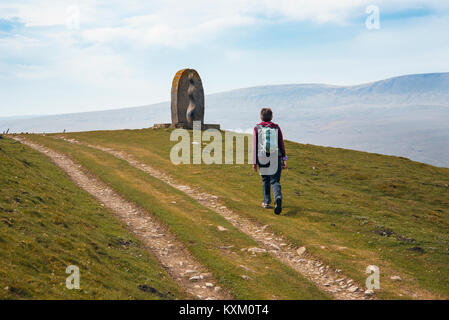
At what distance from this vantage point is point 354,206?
22781mm

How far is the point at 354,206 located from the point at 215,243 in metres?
10.9

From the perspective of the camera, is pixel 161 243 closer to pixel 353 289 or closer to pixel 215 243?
pixel 215 243

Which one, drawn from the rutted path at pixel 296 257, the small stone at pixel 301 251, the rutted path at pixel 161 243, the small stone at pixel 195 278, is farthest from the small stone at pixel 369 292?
the small stone at pixel 195 278

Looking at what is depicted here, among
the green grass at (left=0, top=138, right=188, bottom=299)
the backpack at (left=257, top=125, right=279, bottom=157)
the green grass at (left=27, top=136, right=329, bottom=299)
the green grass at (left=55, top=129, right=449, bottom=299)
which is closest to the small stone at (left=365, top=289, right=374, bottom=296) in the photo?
the green grass at (left=55, top=129, right=449, bottom=299)

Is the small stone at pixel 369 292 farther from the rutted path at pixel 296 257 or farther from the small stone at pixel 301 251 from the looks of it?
the small stone at pixel 301 251

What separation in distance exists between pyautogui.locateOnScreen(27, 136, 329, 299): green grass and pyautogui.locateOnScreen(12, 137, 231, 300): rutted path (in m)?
0.31

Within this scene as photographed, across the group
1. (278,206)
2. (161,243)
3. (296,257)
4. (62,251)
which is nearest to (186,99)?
(278,206)

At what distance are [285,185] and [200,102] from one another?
2746 centimetres

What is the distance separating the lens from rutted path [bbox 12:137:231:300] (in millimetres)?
11609

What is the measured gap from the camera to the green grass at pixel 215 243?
11547 mm

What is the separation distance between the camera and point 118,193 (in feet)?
74.4

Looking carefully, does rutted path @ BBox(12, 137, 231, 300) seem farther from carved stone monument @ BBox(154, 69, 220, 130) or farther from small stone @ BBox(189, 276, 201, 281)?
carved stone monument @ BBox(154, 69, 220, 130)

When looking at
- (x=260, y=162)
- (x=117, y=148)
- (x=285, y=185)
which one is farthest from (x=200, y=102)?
(x=260, y=162)
